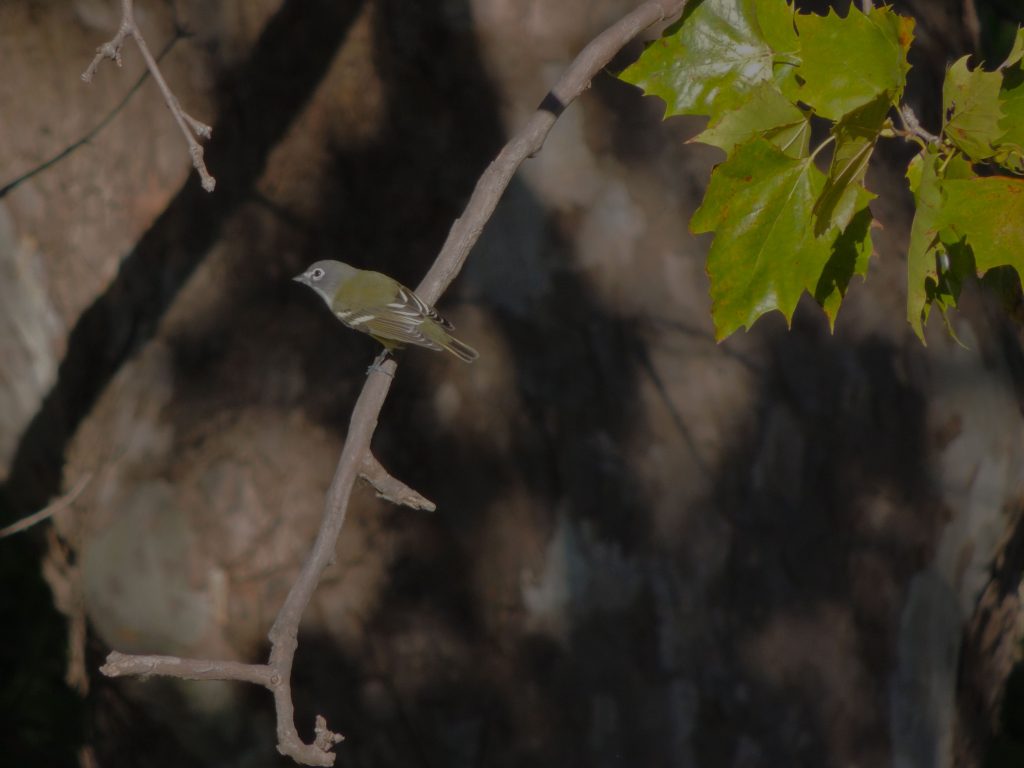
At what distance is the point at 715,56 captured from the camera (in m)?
1.67

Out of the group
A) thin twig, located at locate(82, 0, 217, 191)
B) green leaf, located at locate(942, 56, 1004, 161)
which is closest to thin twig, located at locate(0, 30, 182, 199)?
thin twig, located at locate(82, 0, 217, 191)

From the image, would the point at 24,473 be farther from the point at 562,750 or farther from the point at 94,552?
the point at 562,750

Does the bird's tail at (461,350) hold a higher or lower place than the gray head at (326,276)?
lower

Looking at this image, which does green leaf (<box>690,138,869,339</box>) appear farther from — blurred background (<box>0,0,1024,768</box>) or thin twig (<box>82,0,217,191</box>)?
→ blurred background (<box>0,0,1024,768</box>)

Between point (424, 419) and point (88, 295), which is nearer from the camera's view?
point (424, 419)

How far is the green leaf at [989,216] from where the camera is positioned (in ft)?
4.46

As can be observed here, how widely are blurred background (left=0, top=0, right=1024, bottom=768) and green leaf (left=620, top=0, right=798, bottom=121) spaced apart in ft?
3.57

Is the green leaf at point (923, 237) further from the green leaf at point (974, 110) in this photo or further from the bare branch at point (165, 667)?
the bare branch at point (165, 667)

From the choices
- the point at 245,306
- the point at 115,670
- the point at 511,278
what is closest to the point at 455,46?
the point at 511,278

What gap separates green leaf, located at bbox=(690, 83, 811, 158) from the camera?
1.54 metres

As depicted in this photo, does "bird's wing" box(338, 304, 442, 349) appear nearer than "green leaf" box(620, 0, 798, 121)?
No

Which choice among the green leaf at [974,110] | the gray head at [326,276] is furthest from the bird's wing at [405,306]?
the green leaf at [974,110]

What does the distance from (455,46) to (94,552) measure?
1519 mm

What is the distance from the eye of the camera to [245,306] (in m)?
2.79
